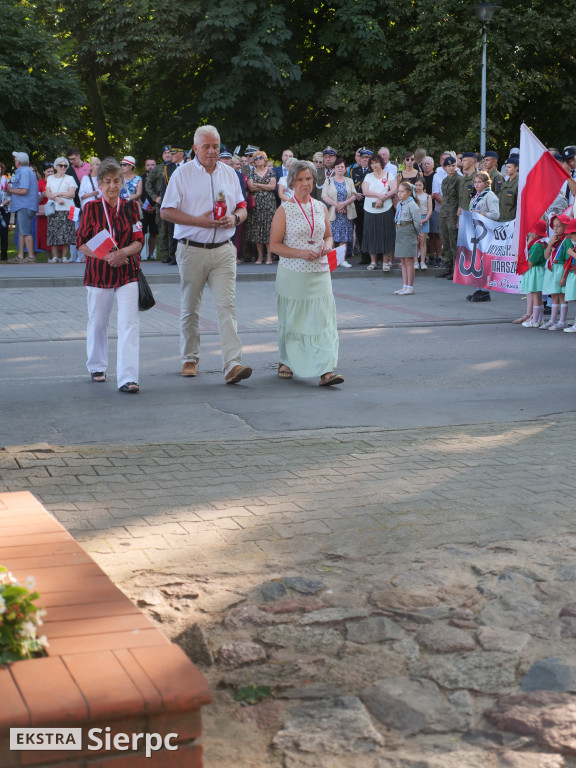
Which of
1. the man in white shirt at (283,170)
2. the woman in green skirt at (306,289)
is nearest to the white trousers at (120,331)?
the woman in green skirt at (306,289)

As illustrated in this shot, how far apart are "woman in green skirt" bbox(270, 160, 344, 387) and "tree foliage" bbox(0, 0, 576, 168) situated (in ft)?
76.3

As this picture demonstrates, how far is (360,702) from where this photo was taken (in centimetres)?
366

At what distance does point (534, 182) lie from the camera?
1412 cm

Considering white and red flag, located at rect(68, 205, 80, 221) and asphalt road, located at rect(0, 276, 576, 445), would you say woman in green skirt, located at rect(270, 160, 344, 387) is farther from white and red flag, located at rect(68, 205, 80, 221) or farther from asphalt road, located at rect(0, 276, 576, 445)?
white and red flag, located at rect(68, 205, 80, 221)

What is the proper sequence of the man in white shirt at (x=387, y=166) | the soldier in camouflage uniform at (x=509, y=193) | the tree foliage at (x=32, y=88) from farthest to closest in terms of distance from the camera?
the tree foliage at (x=32, y=88), the man in white shirt at (x=387, y=166), the soldier in camouflage uniform at (x=509, y=193)

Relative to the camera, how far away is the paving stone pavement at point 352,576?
3521 millimetres

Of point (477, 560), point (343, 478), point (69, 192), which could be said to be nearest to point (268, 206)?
point (69, 192)

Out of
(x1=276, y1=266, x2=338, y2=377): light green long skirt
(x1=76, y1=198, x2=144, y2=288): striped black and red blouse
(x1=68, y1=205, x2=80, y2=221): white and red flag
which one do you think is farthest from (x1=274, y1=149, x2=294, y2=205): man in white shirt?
(x1=76, y1=198, x2=144, y2=288): striped black and red blouse

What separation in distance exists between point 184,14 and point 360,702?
3234cm

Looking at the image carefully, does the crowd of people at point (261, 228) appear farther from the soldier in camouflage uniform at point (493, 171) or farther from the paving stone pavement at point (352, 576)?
the paving stone pavement at point (352, 576)

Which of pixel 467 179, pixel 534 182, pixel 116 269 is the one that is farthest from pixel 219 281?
→ pixel 467 179

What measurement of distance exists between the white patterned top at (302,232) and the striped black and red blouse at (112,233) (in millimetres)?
1360

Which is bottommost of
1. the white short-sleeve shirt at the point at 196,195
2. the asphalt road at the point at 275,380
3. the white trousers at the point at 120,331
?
the asphalt road at the point at 275,380

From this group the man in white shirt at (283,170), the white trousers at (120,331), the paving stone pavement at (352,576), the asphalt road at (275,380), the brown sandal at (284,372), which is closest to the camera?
the paving stone pavement at (352,576)
